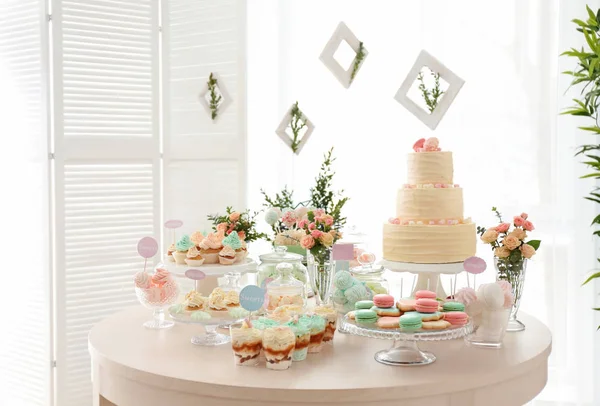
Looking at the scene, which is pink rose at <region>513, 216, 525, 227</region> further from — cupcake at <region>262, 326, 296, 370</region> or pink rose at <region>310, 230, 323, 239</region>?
cupcake at <region>262, 326, 296, 370</region>

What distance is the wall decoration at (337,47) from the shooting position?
309cm

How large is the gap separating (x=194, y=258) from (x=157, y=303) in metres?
0.31

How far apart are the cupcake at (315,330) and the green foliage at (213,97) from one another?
7.87 feet

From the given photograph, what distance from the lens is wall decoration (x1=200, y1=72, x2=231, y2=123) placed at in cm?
421

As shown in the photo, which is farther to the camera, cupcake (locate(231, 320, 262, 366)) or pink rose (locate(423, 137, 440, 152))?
pink rose (locate(423, 137, 440, 152))

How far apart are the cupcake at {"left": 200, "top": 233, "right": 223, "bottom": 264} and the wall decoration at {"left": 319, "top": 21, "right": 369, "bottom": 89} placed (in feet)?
3.05

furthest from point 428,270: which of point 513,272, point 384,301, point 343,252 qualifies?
point 384,301

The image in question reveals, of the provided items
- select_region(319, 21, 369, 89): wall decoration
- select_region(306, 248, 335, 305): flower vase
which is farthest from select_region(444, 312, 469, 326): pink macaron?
select_region(319, 21, 369, 89): wall decoration

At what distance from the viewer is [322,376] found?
1.84 meters

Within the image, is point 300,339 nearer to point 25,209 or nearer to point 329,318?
point 329,318

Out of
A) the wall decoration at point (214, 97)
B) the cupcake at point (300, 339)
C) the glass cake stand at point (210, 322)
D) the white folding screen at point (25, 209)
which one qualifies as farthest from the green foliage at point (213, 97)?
the cupcake at point (300, 339)

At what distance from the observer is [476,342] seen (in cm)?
221

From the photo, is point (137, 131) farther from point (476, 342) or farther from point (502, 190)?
point (476, 342)

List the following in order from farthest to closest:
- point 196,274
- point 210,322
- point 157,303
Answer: point 157,303 < point 196,274 < point 210,322
